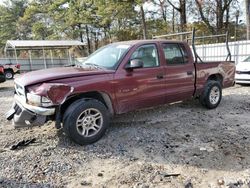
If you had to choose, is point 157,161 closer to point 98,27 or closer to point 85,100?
point 85,100

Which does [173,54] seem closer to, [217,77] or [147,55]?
[147,55]

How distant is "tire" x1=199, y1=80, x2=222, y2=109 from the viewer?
6804 millimetres

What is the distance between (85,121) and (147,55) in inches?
75.4

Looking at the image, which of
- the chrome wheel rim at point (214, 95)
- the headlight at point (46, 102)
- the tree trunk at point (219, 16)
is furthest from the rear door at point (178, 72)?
the tree trunk at point (219, 16)

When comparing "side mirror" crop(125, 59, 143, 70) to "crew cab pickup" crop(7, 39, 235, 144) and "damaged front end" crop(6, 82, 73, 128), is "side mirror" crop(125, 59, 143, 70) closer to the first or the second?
"crew cab pickup" crop(7, 39, 235, 144)

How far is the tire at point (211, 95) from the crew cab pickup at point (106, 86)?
0.20 ft

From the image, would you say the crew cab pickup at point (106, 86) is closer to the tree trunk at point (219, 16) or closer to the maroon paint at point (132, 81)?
the maroon paint at point (132, 81)

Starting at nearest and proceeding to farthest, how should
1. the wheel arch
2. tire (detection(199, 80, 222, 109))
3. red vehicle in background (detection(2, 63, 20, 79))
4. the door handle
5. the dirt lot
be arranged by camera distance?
the dirt lot
the door handle
tire (detection(199, 80, 222, 109))
the wheel arch
red vehicle in background (detection(2, 63, 20, 79))

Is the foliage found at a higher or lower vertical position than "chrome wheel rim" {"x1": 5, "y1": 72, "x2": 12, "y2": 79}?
higher

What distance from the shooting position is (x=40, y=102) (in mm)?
4320

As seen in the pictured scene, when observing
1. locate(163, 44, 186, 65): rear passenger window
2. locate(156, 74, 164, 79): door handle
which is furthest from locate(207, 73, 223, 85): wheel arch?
locate(156, 74, 164, 79): door handle

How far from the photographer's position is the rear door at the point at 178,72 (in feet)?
19.3

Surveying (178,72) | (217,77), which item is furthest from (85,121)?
(217,77)

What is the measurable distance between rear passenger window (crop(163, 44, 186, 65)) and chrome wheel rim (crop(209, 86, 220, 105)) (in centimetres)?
130
